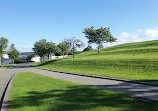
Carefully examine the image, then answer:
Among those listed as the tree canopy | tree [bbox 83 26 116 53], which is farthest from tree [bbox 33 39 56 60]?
tree [bbox 83 26 116 53]

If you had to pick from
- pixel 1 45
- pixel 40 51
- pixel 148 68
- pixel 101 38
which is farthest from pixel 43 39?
pixel 148 68

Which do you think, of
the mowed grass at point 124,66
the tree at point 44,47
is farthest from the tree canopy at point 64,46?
the mowed grass at point 124,66

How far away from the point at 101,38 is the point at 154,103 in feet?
93.8

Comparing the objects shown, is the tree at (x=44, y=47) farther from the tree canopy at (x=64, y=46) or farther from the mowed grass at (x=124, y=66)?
the mowed grass at (x=124, y=66)

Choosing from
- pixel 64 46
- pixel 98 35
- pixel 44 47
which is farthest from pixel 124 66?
pixel 44 47

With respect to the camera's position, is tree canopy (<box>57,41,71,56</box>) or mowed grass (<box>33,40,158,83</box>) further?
tree canopy (<box>57,41,71,56</box>)

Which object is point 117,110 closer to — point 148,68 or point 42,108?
point 42,108

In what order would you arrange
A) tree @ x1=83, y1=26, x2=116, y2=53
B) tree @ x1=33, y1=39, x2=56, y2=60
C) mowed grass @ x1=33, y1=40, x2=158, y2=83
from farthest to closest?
tree @ x1=33, y1=39, x2=56, y2=60, tree @ x1=83, y1=26, x2=116, y2=53, mowed grass @ x1=33, y1=40, x2=158, y2=83

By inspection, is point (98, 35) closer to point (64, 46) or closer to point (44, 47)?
point (64, 46)

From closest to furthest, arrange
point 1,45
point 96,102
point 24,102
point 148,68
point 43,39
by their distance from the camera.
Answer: point 96,102, point 24,102, point 148,68, point 1,45, point 43,39

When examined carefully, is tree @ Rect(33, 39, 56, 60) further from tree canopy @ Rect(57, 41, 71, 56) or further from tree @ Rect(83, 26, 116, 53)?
tree @ Rect(83, 26, 116, 53)

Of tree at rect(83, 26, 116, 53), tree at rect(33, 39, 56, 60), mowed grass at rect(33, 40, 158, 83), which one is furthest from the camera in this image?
tree at rect(33, 39, 56, 60)

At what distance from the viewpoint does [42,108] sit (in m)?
4.10

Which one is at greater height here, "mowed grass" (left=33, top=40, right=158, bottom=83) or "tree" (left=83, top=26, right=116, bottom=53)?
"tree" (left=83, top=26, right=116, bottom=53)
